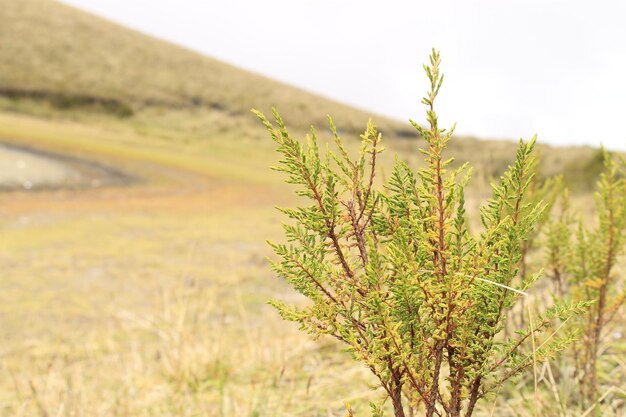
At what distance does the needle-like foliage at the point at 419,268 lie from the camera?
34.5 inches

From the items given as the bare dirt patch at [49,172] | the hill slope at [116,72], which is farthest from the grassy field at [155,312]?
the hill slope at [116,72]

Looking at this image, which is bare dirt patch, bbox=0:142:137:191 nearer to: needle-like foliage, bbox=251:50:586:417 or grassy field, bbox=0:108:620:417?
grassy field, bbox=0:108:620:417

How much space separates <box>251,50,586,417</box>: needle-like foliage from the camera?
876mm

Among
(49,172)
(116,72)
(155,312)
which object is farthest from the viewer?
(116,72)

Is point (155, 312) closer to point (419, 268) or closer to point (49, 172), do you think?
point (419, 268)

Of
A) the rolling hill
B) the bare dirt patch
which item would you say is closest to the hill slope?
the rolling hill

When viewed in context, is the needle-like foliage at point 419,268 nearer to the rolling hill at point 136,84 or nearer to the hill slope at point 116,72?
the rolling hill at point 136,84

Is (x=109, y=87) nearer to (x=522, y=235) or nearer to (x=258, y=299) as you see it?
(x=258, y=299)

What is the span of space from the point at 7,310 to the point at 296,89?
114 feet

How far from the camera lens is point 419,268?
3.13ft

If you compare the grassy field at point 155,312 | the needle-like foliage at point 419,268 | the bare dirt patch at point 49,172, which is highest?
the needle-like foliage at point 419,268

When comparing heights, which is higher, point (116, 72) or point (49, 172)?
point (116, 72)

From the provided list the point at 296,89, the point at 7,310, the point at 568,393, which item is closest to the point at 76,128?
the point at 296,89

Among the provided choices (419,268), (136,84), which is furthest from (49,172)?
(136,84)
